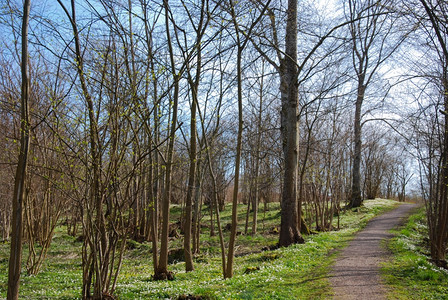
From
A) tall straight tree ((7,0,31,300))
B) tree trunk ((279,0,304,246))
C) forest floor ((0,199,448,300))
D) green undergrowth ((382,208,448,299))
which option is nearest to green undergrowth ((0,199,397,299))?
forest floor ((0,199,448,300))

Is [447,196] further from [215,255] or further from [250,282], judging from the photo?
[215,255]

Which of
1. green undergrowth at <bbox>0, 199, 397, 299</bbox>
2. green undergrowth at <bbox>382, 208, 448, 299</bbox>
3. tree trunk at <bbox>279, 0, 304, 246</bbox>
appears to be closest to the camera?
green undergrowth at <bbox>382, 208, 448, 299</bbox>

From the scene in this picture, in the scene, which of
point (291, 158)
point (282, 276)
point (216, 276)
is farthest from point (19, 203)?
point (291, 158)

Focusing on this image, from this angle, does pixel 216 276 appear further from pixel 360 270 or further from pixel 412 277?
pixel 412 277

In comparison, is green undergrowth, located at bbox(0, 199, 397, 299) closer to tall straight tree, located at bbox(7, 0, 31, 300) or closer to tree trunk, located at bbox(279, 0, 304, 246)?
tree trunk, located at bbox(279, 0, 304, 246)

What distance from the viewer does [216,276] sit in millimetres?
8672

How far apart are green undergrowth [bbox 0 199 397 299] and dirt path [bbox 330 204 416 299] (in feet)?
0.93

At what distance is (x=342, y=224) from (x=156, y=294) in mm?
14995

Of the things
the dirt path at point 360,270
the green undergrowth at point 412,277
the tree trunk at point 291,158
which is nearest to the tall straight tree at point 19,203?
the dirt path at point 360,270

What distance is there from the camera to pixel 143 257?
14289mm

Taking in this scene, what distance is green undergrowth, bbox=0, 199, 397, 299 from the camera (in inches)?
243

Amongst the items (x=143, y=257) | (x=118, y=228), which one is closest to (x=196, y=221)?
(x=143, y=257)

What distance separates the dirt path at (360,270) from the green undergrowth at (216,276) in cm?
28

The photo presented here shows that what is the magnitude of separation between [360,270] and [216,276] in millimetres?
3510
